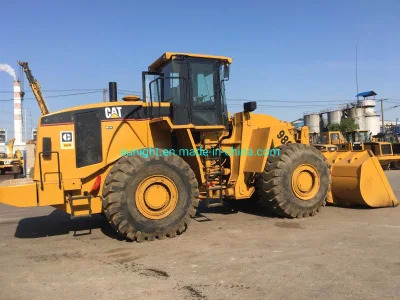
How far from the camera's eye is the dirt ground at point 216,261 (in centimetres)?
437

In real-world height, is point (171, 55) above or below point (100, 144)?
above

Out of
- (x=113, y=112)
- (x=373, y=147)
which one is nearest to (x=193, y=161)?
(x=113, y=112)

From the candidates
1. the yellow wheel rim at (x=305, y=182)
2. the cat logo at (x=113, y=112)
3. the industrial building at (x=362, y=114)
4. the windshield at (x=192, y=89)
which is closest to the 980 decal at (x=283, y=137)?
the yellow wheel rim at (x=305, y=182)

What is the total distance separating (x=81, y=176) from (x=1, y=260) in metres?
1.85

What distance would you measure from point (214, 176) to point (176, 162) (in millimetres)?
1362

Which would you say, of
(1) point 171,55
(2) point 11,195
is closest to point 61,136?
(2) point 11,195

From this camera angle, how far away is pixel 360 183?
28.9ft

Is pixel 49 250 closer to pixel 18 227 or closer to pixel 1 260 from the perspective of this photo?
pixel 1 260

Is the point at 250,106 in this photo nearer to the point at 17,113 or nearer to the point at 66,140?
the point at 66,140

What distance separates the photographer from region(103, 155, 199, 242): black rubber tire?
21.0 ft

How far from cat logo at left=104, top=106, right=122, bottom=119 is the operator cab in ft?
1.94

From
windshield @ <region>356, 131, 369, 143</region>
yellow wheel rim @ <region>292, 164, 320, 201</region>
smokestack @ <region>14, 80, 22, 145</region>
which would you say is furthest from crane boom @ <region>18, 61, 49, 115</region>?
smokestack @ <region>14, 80, 22, 145</region>

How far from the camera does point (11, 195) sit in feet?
20.6

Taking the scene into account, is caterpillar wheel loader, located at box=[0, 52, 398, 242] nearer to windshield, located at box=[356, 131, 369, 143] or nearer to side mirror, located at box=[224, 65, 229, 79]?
side mirror, located at box=[224, 65, 229, 79]
